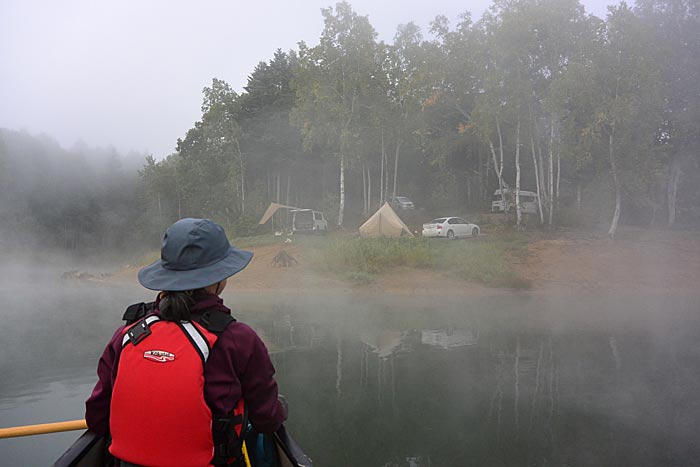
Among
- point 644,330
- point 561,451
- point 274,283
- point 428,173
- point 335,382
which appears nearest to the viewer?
point 561,451

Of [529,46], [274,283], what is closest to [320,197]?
[529,46]

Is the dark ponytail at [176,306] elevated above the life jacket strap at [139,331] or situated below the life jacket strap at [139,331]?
above

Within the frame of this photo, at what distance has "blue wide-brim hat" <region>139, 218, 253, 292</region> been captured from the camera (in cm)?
200

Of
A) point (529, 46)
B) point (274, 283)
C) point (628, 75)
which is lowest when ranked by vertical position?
point (274, 283)

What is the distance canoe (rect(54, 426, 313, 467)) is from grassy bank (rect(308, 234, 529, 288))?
14.2 m

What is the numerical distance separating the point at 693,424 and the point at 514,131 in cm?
2167

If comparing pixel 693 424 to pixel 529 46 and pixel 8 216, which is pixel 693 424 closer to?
pixel 529 46

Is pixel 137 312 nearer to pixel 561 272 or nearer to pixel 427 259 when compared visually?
pixel 427 259

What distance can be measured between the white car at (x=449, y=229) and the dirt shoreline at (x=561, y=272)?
3.81 m

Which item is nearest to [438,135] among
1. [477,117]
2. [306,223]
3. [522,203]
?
[522,203]

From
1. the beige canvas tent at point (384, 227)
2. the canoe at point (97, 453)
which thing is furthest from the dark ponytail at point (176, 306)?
the beige canvas tent at point (384, 227)

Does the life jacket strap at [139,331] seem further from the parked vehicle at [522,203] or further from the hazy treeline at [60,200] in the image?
the hazy treeline at [60,200]

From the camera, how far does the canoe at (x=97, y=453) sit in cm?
216

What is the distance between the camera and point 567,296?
14.6 m
